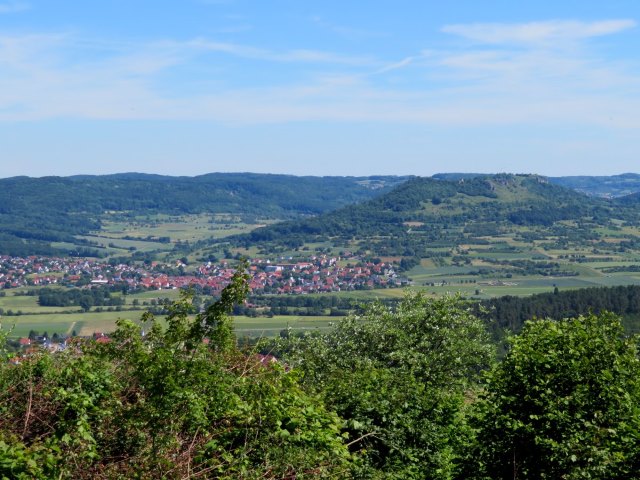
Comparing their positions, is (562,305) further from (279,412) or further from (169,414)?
(169,414)

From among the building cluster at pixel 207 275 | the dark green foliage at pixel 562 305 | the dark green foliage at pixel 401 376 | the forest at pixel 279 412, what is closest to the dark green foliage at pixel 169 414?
the forest at pixel 279 412

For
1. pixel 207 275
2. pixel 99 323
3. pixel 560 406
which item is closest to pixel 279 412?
pixel 560 406

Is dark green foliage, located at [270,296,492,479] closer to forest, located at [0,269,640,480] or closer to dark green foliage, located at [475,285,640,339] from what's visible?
forest, located at [0,269,640,480]

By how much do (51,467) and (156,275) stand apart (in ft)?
560

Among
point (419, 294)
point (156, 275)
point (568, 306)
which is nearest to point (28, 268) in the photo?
point (156, 275)

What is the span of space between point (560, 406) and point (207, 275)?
158 meters

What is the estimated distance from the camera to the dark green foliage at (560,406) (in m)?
15.1

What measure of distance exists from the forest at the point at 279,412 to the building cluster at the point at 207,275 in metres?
123

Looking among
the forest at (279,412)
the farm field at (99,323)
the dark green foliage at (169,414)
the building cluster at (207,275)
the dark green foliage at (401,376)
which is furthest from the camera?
the building cluster at (207,275)

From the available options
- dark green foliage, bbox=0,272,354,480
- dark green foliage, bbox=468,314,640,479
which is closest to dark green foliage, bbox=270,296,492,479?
dark green foliage, bbox=468,314,640,479

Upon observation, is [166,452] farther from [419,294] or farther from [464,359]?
[419,294]

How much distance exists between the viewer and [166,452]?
38.0ft

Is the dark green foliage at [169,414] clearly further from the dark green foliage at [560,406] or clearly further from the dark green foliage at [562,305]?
the dark green foliage at [562,305]

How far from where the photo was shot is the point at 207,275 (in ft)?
561
